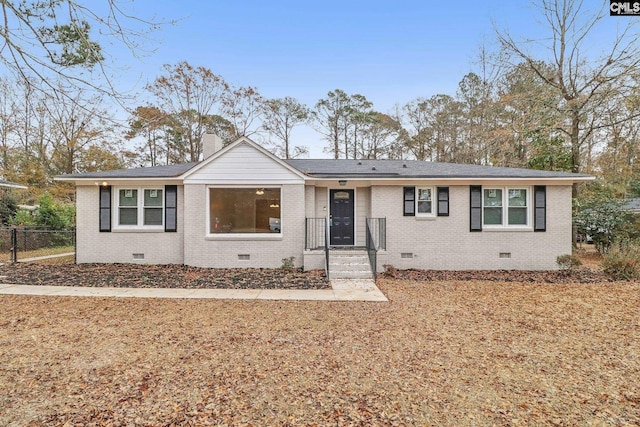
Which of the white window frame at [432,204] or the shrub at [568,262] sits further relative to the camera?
the white window frame at [432,204]

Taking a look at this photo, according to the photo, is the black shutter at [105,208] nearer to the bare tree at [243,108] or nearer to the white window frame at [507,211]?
the white window frame at [507,211]

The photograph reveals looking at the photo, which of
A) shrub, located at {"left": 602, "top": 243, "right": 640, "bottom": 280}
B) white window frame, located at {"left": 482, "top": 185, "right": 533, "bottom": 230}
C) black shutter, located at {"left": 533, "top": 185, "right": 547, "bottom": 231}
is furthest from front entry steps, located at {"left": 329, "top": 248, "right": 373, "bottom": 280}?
shrub, located at {"left": 602, "top": 243, "right": 640, "bottom": 280}

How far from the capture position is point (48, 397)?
125 inches

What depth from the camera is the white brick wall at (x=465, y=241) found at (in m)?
10.6

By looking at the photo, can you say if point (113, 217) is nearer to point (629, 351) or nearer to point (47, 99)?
point (47, 99)

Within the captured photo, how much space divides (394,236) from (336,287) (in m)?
3.41

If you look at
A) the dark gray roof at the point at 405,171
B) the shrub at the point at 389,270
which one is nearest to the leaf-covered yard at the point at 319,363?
the shrub at the point at 389,270

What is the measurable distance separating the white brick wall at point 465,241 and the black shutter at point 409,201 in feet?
0.55

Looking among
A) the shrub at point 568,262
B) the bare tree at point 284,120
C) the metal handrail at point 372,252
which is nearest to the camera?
the metal handrail at point 372,252

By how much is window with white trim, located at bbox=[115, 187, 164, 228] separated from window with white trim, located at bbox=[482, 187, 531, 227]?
36.9 feet

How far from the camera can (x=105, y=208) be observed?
1096cm

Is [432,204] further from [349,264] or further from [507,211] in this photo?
[349,264]

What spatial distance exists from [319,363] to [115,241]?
33.1 ft

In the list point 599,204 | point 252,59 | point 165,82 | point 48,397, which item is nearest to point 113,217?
point 48,397
